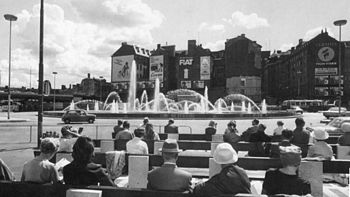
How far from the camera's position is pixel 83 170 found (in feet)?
13.2

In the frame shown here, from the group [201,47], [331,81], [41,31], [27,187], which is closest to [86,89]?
[201,47]

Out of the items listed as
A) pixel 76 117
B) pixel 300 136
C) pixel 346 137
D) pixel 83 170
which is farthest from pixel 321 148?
pixel 76 117

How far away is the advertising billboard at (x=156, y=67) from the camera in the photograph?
332ft

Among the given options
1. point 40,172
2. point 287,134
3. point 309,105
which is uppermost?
point 309,105

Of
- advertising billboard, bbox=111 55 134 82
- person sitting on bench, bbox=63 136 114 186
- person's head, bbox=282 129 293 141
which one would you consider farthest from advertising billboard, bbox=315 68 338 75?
person sitting on bench, bbox=63 136 114 186

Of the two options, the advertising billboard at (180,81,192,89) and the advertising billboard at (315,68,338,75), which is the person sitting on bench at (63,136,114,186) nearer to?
the advertising billboard at (315,68,338,75)

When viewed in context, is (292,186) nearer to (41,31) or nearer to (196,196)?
(196,196)

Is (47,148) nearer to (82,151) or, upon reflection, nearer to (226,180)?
(82,151)

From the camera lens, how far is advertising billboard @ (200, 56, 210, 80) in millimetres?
94812

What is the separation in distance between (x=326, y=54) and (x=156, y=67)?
4931 centimetres

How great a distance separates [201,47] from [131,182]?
93452 mm

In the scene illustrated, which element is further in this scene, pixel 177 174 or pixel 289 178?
pixel 177 174

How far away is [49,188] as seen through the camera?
3711mm

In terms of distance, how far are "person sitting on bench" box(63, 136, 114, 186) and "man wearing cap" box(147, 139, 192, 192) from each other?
711 mm
